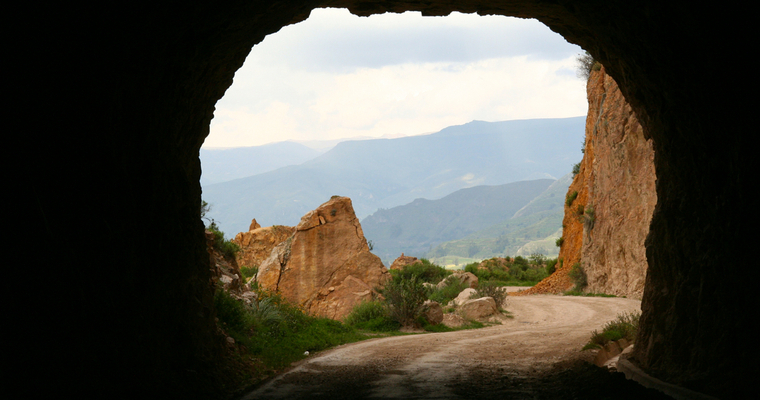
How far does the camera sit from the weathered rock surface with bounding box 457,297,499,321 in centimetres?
2191

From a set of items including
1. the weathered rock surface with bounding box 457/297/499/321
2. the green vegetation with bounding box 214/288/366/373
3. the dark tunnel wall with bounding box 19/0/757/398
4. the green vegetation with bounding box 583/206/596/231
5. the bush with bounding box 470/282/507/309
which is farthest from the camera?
the green vegetation with bounding box 583/206/596/231

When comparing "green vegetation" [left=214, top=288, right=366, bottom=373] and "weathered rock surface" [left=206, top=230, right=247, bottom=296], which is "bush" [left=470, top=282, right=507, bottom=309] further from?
"weathered rock surface" [left=206, top=230, right=247, bottom=296]

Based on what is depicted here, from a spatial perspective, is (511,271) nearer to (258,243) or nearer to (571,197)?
(571,197)

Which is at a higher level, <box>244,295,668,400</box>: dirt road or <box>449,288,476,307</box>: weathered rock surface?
<box>244,295,668,400</box>: dirt road

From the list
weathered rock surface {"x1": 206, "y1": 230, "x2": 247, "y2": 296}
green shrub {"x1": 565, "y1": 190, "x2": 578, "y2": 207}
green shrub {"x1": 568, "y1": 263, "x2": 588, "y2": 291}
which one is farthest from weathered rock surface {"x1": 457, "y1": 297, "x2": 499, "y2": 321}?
green shrub {"x1": 565, "y1": 190, "x2": 578, "y2": 207}

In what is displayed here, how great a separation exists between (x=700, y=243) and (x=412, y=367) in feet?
19.1

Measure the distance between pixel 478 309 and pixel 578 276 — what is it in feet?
41.7

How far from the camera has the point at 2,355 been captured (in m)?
4.71

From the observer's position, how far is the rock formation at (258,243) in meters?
36.8

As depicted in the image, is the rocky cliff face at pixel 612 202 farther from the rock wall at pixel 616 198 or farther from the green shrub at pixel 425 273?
the green shrub at pixel 425 273

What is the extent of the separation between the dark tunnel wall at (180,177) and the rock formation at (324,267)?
48.0 ft

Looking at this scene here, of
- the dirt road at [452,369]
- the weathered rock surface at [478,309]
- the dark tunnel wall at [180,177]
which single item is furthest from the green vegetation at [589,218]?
the dark tunnel wall at [180,177]

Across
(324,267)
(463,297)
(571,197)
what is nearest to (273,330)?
(324,267)

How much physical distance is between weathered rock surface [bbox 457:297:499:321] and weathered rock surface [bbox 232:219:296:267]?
18.4 metres
